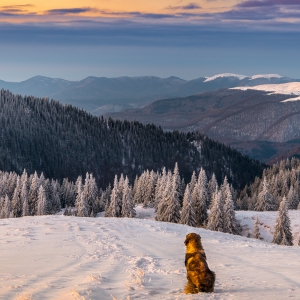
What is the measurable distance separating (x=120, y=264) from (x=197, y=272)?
6856mm

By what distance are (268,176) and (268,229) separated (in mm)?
76432

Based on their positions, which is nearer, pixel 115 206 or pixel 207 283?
pixel 207 283

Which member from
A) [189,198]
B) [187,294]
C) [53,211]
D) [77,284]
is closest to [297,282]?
[187,294]

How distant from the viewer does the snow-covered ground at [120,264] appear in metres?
15.0

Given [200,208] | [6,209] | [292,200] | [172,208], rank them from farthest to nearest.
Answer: [292,200] → [6,209] → [200,208] → [172,208]

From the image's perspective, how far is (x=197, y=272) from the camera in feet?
47.1

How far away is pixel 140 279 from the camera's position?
16578 millimetres

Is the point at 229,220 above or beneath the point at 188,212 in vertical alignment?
beneath

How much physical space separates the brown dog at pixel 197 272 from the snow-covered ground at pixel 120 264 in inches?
16.1

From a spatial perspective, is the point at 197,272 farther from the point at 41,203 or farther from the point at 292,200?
the point at 292,200

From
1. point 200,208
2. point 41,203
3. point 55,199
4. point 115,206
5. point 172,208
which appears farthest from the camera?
point 55,199

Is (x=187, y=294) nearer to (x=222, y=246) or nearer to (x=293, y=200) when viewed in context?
(x=222, y=246)

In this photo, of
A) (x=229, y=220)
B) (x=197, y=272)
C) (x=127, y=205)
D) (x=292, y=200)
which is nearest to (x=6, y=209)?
(x=127, y=205)

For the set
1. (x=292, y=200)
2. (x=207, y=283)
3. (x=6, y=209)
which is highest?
(x=207, y=283)
